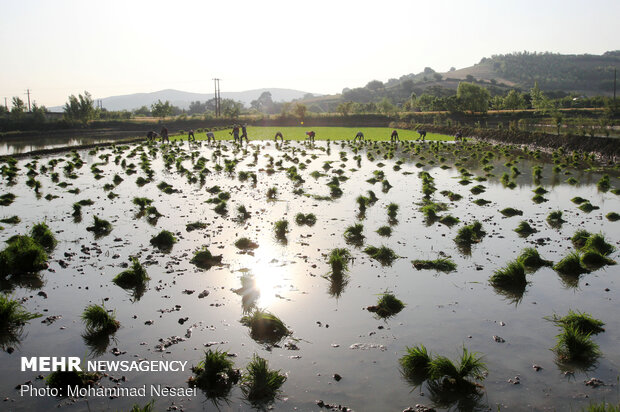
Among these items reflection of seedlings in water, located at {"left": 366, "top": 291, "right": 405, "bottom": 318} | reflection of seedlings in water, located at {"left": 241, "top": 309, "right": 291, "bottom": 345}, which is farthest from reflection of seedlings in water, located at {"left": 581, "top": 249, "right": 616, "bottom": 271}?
reflection of seedlings in water, located at {"left": 241, "top": 309, "right": 291, "bottom": 345}

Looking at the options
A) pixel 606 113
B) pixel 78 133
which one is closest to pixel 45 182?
pixel 78 133

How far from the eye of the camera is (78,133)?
7981 centimetres

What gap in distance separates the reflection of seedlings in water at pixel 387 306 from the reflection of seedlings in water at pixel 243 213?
8.45 metres

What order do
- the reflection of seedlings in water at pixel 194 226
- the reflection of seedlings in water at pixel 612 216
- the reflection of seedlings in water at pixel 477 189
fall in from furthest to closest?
the reflection of seedlings in water at pixel 477 189
the reflection of seedlings in water at pixel 612 216
the reflection of seedlings in water at pixel 194 226

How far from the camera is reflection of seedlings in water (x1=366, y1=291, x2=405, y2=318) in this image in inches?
356

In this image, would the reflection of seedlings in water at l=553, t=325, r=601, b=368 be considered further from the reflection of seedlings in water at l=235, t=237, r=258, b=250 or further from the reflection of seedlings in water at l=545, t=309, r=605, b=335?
the reflection of seedlings in water at l=235, t=237, r=258, b=250

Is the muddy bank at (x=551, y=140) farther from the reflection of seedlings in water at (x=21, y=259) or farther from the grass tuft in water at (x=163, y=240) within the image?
the reflection of seedlings in water at (x=21, y=259)

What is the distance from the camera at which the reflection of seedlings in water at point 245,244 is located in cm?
1325

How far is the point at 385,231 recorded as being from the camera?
47.4 ft

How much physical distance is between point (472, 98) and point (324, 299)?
Result: 8003 centimetres

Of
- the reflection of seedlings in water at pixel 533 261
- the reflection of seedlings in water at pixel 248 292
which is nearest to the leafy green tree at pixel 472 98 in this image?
the reflection of seedlings in water at pixel 533 261

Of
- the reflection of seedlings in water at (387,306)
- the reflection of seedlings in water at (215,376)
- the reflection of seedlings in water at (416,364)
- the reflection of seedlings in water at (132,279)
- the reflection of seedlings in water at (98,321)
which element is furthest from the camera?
the reflection of seedlings in water at (132,279)

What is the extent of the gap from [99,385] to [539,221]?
14.8 m

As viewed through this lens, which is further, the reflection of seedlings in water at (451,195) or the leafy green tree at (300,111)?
the leafy green tree at (300,111)
